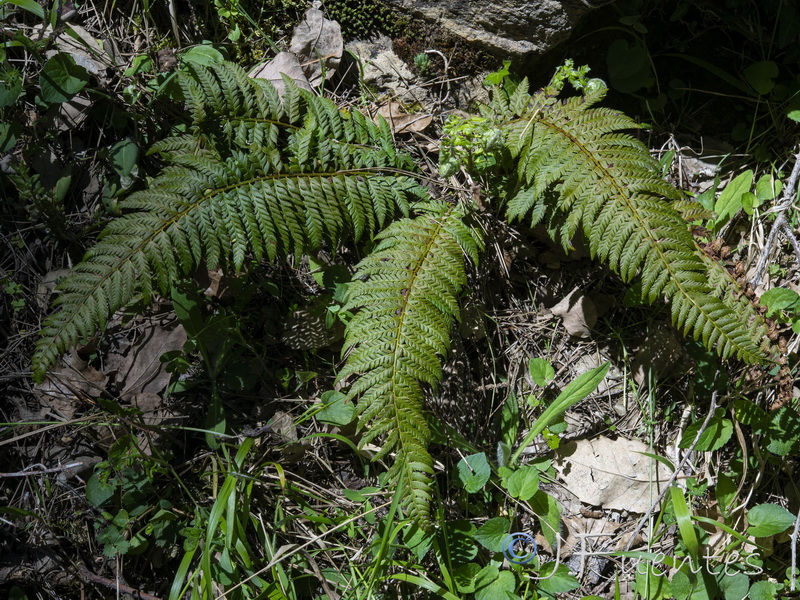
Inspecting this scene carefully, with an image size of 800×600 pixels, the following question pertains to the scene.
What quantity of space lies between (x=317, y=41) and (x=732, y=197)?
2.22 meters

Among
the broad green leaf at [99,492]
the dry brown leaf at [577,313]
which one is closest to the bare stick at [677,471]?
the dry brown leaf at [577,313]

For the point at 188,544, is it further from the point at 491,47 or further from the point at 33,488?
the point at 491,47

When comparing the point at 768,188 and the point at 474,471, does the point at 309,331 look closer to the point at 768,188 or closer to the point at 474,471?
the point at 474,471

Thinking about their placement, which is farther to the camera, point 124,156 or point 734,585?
point 124,156

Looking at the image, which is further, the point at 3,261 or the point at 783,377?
the point at 3,261

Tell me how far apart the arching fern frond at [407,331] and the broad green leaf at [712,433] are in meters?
1.31

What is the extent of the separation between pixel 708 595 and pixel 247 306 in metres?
2.57

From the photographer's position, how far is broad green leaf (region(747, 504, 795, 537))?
9.29 feet

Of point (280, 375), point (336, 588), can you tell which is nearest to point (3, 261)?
point (280, 375)

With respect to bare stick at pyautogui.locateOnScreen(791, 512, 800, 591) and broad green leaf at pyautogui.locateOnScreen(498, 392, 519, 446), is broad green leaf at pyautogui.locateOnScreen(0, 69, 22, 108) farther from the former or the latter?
bare stick at pyautogui.locateOnScreen(791, 512, 800, 591)

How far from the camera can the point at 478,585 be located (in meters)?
2.82

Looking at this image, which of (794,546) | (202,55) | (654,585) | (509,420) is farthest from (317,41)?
(794,546)

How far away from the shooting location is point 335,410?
2859 millimetres

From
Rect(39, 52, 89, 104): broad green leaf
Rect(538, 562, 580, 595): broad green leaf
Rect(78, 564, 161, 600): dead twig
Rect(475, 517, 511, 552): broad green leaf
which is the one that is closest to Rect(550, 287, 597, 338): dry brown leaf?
Rect(475, 517, 511, 552): broad green leaf
